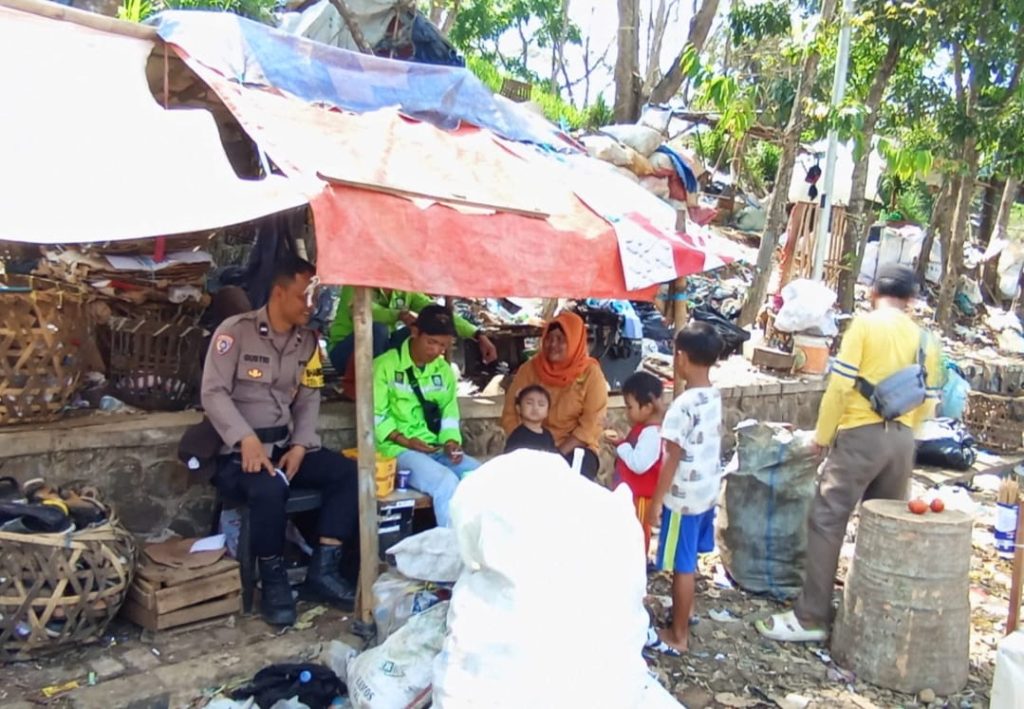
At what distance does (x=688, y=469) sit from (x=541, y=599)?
170 centimetres

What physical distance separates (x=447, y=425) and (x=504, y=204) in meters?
1.32

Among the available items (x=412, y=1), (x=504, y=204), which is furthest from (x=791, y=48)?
(x=504, y=204)

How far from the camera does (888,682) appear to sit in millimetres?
4426

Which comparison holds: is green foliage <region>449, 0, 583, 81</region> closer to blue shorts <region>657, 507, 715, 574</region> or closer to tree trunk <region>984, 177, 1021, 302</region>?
tree trunk <region>984, 177, 1021, 302</region>

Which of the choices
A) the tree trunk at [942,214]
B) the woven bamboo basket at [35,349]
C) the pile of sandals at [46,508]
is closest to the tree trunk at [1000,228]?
the tree trunk at [942,214]

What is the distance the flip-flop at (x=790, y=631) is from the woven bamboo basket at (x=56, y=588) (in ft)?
10.4

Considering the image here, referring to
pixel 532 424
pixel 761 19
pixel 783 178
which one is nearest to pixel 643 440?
pixel 532 424

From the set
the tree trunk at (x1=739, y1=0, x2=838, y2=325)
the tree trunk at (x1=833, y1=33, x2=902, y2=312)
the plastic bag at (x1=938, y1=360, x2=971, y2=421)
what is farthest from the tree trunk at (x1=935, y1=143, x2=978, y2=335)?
the plastic bag at (x1=938, y1=360, x2=971, y2=421)

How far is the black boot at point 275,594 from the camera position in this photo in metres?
4.40

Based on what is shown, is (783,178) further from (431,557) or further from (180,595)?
(180,595)

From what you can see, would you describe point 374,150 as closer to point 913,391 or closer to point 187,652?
point 187,652

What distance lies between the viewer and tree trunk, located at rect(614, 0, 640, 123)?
12867 mm

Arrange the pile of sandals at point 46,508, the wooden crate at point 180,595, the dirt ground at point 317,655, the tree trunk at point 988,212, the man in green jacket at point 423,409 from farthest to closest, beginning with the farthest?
1. the tree trunk at point 988,212
2. the man in green jacket at point 423,409
3. the wooden crate at point 180,595
4. the pile of sandals at point 46,508
5. the dirt ground at point 317,655

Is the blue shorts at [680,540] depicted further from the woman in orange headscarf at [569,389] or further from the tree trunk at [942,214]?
the tree trunk at [942,214]
